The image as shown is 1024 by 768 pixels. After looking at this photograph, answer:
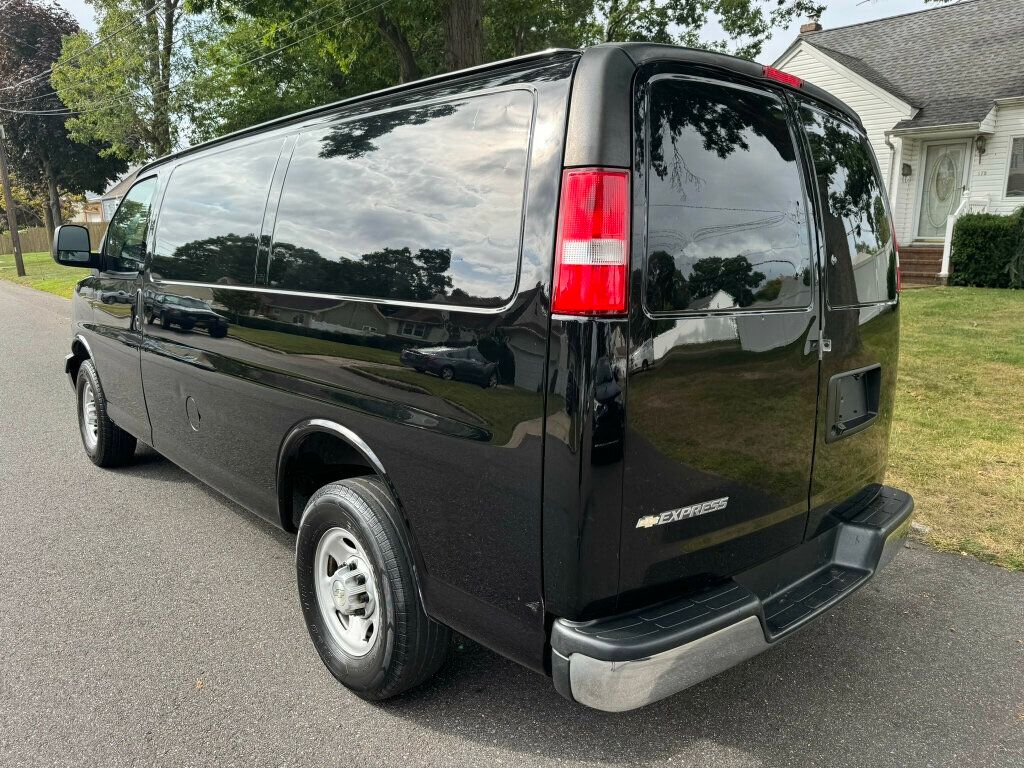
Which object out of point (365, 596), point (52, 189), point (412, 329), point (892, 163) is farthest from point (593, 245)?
point (52, 189)

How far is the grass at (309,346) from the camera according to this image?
8.20 feet

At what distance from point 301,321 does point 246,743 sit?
1.49m

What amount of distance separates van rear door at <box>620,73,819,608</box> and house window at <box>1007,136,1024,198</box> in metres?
17.1

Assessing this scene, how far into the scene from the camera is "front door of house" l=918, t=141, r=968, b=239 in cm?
1691

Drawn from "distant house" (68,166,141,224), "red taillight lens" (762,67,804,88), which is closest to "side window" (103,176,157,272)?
"red taillight lens" (762,67,804,88)

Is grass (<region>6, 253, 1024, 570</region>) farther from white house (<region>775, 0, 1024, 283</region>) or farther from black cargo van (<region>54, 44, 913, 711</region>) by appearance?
white house (<region>775, 0, 1024, 283</region>)

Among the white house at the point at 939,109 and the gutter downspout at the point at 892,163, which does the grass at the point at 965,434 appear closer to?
the white house at the point at 939,109

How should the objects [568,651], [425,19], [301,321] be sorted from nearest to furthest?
1. [568,651]
2. [301,321]
3. [425,19]

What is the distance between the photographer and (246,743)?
252cm

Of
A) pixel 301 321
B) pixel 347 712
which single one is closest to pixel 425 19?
pixel 301 321

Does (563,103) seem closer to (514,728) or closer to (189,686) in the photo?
(514,728)

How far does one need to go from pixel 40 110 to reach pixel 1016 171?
50.1m

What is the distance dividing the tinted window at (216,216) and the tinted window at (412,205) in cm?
26

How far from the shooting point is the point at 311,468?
10.5 ft
